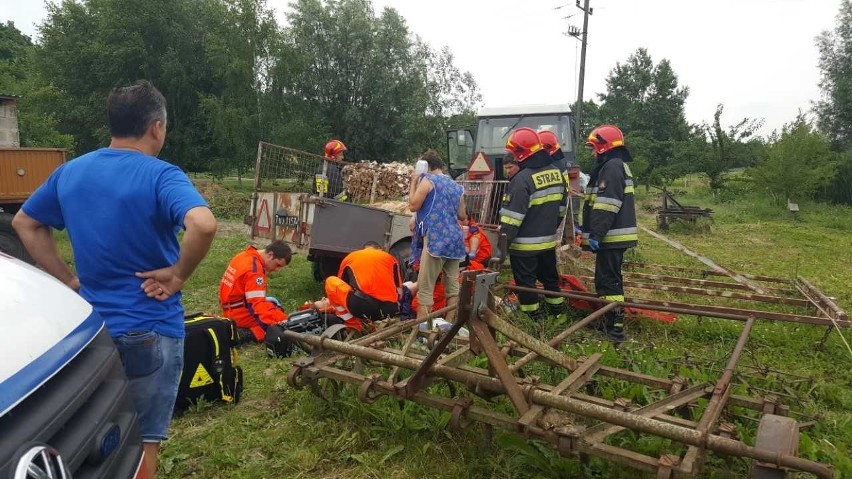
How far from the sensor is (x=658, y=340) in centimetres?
502

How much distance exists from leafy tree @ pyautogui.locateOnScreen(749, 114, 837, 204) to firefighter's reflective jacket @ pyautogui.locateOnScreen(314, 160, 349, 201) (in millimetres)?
15534

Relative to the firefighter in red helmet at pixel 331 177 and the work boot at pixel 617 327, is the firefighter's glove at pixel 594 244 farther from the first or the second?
the firefighter in red helmet at pixel 331 177

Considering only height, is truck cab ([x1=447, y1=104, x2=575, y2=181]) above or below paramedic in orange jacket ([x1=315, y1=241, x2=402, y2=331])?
above

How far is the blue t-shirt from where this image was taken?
2.09m

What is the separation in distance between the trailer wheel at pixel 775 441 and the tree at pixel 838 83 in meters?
36.9

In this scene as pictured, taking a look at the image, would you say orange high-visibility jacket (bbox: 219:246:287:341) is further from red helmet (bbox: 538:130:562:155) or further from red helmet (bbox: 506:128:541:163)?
red helmet (bbox: 538:130:562:155)

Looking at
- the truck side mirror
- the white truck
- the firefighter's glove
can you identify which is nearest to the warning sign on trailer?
the truck side mirror

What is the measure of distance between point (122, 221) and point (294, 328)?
2.77 meters

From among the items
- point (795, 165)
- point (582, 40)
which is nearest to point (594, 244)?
point (795, 165)

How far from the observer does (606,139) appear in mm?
5000

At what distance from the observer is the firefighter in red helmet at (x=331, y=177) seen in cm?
729

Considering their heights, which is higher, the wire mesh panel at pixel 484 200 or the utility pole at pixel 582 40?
the utility pole at pixel 582 40

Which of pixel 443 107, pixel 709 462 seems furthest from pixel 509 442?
pixel 443 107

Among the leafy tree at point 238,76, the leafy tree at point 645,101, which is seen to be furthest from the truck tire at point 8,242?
the leafy tree at point 645,101
